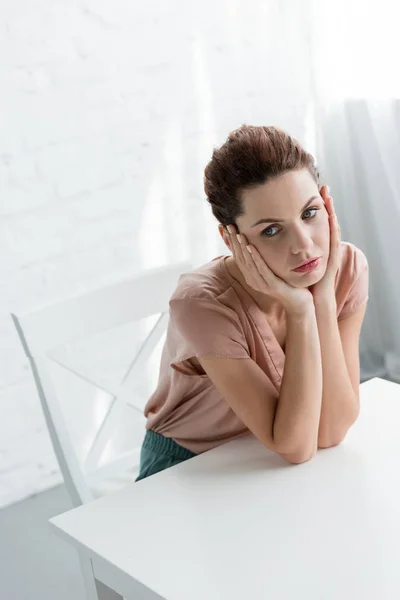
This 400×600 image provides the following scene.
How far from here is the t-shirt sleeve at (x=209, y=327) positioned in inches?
58.2

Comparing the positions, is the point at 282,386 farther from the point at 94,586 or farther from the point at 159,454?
the point at 94,586

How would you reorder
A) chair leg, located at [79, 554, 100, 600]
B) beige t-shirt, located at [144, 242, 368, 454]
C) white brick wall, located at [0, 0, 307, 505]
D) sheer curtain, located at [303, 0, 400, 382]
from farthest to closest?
sheer curtain, located at [303, 0, 400, 382], white brick wall, located at [0, 0, 307, 505], beige t-shirt, located at [144, 242, 368, 454], chair leg, located at [79, 554, 100, 600]

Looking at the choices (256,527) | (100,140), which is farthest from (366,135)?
(256,527)

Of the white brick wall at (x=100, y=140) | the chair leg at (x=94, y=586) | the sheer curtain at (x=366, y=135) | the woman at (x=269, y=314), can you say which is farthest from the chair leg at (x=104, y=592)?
the sheer curtain at (x=366, y=135)

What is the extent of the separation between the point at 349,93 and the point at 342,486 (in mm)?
2240

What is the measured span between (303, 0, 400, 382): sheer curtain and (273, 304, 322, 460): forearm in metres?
1.81

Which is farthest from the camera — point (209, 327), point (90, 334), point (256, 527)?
point (90, 334)

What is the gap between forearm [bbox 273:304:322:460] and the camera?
4.65 ft

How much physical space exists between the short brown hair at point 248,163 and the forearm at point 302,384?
0.20 metres

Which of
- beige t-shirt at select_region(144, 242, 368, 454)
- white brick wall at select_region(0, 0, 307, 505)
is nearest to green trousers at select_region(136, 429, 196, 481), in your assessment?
beige t-shirt at select_region(144, 242, 368, 454)

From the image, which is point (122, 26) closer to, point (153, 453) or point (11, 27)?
point (11, 27)

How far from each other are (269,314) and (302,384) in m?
0.18

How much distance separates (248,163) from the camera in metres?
1.44

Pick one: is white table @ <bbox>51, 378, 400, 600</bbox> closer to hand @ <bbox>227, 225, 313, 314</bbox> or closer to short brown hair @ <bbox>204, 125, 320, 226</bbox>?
hand @ <bbox>227, 225, 313, 314</bbox>
